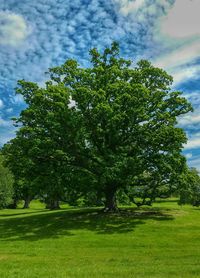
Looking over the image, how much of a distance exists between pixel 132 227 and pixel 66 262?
14242 mm

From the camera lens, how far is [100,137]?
3966 cm

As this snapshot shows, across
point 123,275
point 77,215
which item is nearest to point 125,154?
point 77,215

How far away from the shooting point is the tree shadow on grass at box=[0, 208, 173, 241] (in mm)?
31234

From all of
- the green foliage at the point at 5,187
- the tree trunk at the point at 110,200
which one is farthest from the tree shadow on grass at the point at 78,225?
the green foliage at the point at 5,187

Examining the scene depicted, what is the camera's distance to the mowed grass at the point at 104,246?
16531 millimetres

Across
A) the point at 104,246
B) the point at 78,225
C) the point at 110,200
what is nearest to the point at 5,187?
the point at 110,200

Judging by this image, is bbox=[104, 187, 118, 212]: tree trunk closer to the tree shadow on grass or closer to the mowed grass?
the tree shadow on grass

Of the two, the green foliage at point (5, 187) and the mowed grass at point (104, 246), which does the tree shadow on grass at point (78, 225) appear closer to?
the mowed grass at point (104, 246)

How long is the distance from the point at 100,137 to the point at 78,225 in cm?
955

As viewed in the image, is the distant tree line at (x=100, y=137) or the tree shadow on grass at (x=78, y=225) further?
the distant tree line at (x=100, y=137)

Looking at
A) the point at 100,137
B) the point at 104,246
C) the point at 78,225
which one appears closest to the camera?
the point at 104,246

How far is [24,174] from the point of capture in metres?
40.1

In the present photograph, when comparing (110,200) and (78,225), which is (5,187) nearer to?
(110,200)

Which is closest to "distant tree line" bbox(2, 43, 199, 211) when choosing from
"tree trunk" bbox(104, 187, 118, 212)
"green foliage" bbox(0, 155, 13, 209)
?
"tree trunk" bbox(104, 187, 118, 212)
